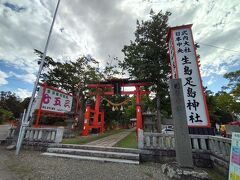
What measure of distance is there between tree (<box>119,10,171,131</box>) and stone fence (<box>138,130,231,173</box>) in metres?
5.87

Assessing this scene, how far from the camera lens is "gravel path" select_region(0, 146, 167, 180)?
355 centimetres

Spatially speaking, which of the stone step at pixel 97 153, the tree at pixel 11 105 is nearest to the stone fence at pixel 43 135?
the stone step at pixel 97 153

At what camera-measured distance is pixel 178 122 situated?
4066 millimetres

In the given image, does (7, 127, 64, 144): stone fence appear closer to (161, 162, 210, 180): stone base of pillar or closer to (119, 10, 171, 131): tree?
(161, 162, 210, 180): stone base of pillar

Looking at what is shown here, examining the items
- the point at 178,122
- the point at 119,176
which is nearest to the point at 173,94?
the point at 178,122

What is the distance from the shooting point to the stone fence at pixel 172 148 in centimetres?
486

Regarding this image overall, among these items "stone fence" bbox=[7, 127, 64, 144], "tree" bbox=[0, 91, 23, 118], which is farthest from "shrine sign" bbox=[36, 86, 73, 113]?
"tree" bbox=[0, 91, 23, 118]

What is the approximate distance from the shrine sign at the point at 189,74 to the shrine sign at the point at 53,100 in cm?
780

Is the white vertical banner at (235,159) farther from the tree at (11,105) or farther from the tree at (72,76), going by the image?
the tree at (11,105)

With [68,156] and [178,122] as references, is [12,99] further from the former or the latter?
[178,122]

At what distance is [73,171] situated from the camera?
3918 mm

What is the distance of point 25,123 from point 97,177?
436cm

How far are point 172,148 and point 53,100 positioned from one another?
7.80 meters

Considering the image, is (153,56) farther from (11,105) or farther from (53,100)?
(11,105)
